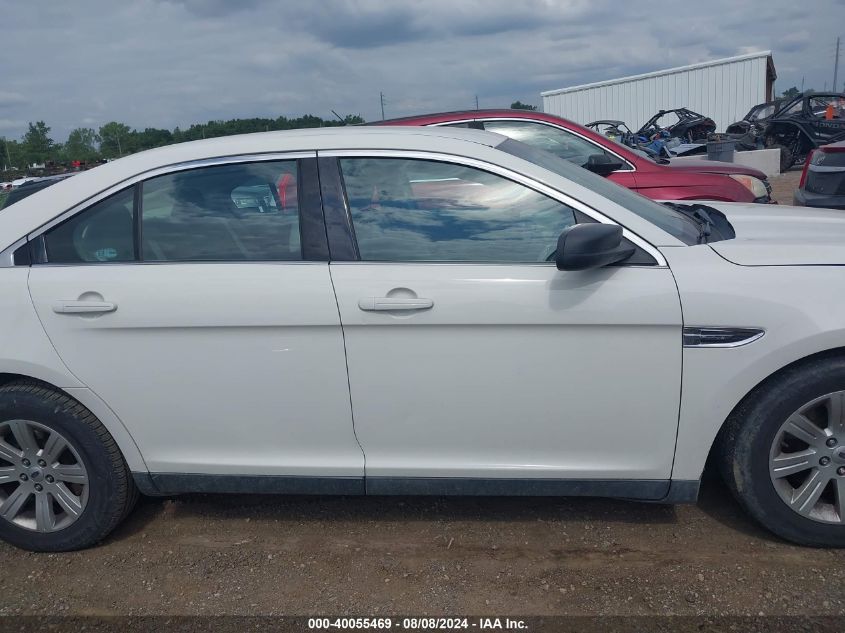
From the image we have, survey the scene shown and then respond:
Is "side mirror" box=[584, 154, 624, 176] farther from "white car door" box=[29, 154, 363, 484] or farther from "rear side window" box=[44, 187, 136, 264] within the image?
"rear side window" box=[44, 187, 136, 264]

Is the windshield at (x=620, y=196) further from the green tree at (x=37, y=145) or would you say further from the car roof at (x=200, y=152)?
the green tree at (x=37, y=145)

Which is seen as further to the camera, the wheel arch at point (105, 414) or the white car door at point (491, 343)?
the wheel arch at point (105, 414)

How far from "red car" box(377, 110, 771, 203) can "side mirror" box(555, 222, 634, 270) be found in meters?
3.55

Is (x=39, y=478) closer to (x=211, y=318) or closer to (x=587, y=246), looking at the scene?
(x=211, y=318)

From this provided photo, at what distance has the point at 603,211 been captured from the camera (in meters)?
2.94

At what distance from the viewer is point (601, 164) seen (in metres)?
6.04

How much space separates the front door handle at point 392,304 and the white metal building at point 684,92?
86.5 ft

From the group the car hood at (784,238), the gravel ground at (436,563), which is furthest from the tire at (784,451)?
the car hood at (784,238)

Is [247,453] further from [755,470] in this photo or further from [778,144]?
[778,144]

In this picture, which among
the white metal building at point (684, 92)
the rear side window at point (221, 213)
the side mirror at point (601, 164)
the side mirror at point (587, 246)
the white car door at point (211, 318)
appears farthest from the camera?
the white metal building at point (684, 92)

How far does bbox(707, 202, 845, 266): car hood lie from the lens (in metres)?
2.86

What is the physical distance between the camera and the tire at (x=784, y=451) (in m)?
2.79

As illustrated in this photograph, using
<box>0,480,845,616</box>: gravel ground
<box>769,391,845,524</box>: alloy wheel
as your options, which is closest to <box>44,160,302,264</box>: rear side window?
<box>0,480,845,616</box>: gravel ground

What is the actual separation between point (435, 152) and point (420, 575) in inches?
68.1
